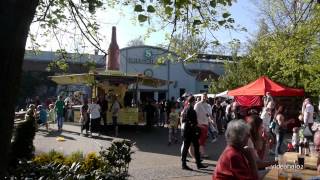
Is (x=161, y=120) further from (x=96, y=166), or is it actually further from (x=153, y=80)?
(x=96, y=166)

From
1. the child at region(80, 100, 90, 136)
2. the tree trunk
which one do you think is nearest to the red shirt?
the tree trunk

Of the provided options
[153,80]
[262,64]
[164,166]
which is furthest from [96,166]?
[262,64]

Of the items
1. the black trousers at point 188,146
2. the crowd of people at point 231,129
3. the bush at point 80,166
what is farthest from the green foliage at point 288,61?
the bush at point 80,166

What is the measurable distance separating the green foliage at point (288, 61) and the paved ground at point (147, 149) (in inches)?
188

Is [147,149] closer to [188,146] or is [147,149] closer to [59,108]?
[188,146]

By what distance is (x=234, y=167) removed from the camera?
5.05m

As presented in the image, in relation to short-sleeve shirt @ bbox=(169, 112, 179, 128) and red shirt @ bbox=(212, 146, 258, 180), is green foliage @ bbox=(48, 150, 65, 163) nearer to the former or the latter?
red shirt @ bbox=(212, 146, 258, 180)

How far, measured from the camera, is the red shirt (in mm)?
5033

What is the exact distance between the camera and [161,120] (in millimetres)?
29734

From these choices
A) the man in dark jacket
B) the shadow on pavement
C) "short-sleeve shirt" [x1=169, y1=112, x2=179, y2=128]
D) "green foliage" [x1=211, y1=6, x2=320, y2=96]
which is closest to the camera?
the shadow on pavement

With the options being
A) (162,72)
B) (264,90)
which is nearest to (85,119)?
(264,90)

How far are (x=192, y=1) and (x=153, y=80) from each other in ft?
63.3

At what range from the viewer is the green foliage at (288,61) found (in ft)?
59.8

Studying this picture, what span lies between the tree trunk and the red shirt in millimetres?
2489
